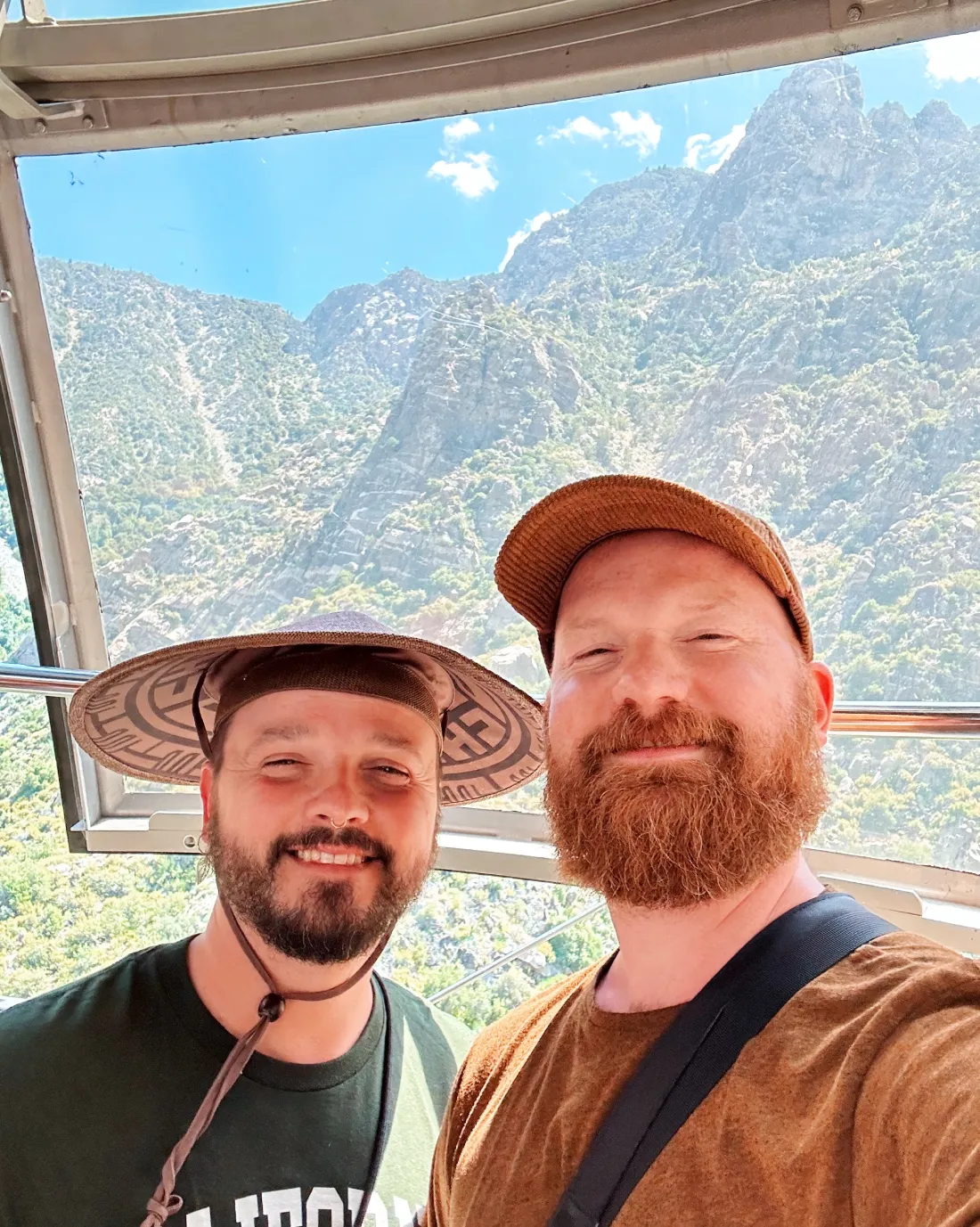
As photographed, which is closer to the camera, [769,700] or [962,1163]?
[962,1163]

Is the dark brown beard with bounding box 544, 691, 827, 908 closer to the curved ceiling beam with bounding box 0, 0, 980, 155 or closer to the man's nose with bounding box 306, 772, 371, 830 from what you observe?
the man's nose with bounding box 306, 772, 371, 830

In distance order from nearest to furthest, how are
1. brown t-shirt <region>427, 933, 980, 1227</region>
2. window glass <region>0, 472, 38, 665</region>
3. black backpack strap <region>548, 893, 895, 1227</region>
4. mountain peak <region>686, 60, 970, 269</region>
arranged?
brown t-shirt <region>427, 933, 980, 1227</region> → black backpack strap <region>548, 893, 895, 1227</region> → mountain peak <region>686, 60, 970, 269</region> → window glass <region>0, 472, 38, 665</region>

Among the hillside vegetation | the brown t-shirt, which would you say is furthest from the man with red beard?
the hillside vegetation

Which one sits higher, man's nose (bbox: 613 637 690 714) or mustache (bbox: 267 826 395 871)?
man's nose (bbox: 613 637 690 714)

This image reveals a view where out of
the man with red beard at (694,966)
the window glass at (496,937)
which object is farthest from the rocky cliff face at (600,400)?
the man with red beard at (694,966)

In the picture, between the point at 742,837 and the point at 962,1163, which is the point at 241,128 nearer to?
the point at 742,837

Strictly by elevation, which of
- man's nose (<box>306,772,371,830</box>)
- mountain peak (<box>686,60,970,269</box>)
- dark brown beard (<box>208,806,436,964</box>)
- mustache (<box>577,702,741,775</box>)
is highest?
mountain peak (<box>686,60,970,269</box>)

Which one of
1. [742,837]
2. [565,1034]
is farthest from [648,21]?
[565,1034]
